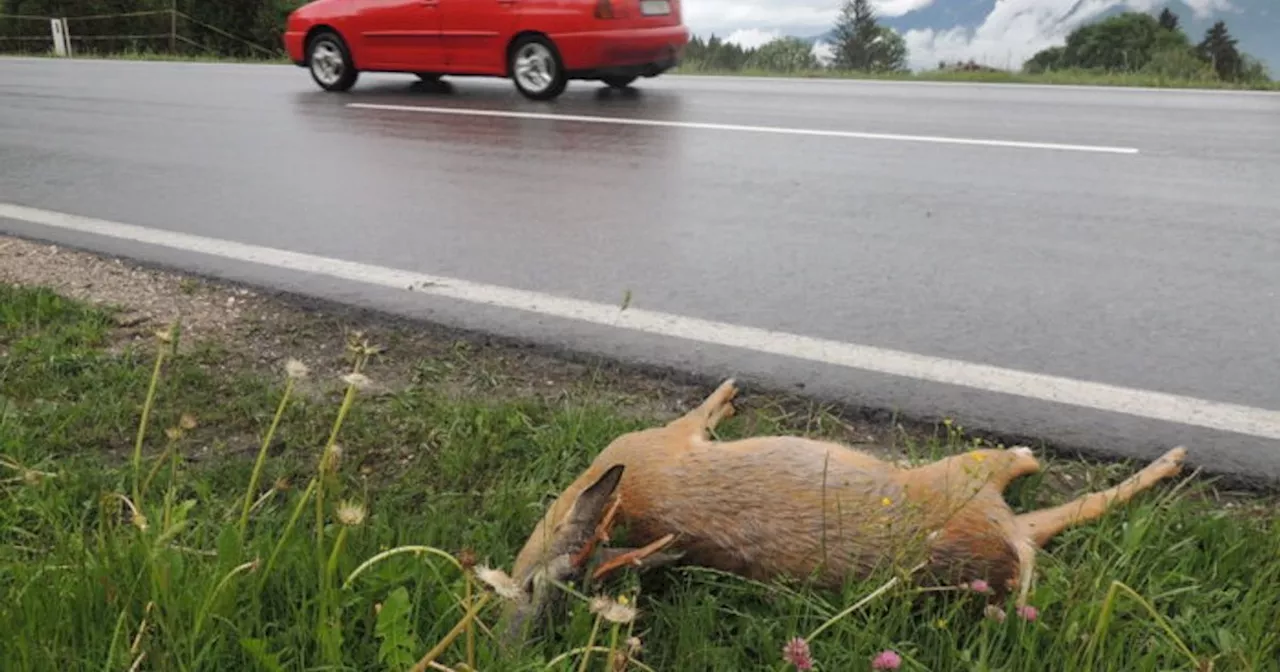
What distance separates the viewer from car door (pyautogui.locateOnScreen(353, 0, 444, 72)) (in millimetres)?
10680

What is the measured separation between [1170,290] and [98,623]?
11.6 ft

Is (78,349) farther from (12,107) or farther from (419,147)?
(12,107)

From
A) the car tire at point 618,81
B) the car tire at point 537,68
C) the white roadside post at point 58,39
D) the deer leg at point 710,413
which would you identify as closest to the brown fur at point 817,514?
the deer leg at point 710,413

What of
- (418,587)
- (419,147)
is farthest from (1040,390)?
(419,147)

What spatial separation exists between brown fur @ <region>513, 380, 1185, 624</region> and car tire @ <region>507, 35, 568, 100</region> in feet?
27.4

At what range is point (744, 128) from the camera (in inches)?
316

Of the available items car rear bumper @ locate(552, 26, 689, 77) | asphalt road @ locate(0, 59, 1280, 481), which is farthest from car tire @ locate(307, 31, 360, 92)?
car rear bumper @ locate(552, 26, 689, 77)

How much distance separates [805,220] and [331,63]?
7777 millimetres

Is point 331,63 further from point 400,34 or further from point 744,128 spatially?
point 744,128

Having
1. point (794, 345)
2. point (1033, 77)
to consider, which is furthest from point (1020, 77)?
point (794, 345)

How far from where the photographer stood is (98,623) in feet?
5.84

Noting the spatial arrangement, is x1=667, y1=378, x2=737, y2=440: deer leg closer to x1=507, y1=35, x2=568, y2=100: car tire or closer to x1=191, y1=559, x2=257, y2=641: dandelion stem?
x1=191, y1=559, x2=257, y2=641: dandelion stem

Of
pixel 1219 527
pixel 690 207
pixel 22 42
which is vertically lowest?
pixel 1219 527

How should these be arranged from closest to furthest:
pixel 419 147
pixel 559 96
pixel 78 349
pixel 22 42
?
pixel 78 349 < pixel 419 147 < pixel 559 96 < pixel 22 42
